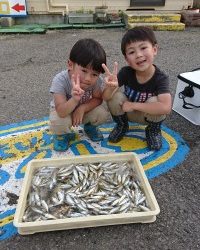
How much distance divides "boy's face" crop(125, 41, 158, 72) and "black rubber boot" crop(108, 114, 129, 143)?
69 centimetres

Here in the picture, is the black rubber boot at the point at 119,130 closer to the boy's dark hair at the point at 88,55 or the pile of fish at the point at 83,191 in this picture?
the pile of fish at the point at 83,191

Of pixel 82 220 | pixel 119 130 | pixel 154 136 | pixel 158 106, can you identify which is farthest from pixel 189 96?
pixel 82 220

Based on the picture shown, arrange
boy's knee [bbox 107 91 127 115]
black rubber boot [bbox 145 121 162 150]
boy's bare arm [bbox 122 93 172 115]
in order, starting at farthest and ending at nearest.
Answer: black rubber boot [bbox 145 121 162 150] < boy's knee [bbox 107 91 127 115] < boy's bare arm [bbox 122 93 172 115]

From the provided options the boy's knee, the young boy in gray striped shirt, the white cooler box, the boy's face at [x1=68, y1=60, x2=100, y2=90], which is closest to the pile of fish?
the young boy in gray striped shirt

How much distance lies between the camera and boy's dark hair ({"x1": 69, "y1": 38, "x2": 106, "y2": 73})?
9.02 ft

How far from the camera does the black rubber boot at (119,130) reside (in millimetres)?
3436

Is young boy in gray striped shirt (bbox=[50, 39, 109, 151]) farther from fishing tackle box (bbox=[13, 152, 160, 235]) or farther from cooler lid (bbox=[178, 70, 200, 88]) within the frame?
cooler lid (bbox=[178, 70, 200, 88])

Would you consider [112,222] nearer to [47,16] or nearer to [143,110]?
[143,110]

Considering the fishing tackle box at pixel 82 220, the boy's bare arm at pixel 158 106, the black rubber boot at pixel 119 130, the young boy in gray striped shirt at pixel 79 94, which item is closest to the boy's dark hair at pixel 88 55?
the young boy in gray striped shirt at pixel 79 94

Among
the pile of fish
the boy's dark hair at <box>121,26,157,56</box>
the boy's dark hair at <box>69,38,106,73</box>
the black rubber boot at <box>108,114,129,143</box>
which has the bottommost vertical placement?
the pile of fish

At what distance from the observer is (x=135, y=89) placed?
10.5 feet

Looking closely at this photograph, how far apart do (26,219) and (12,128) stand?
5.73ft

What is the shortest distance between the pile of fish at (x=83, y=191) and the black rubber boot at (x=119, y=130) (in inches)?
23.5

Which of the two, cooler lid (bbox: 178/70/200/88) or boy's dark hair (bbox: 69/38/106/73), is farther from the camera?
cooler lid (bbox: 178/70/200/88)
